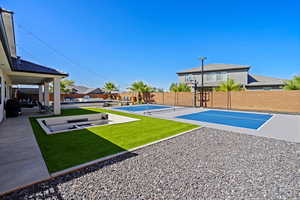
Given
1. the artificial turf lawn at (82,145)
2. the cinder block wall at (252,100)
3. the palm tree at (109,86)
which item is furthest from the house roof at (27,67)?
the palm tree at (109,86)

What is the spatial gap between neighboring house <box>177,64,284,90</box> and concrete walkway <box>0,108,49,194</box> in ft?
74.6

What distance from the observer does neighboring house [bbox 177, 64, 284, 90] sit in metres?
20.2

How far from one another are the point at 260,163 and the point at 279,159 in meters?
0.67

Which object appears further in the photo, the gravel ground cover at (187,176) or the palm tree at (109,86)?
the palm tree at (109,86)

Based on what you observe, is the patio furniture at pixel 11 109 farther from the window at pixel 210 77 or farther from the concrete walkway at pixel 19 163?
the window at pixel 210 77

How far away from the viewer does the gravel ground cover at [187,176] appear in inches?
83.8

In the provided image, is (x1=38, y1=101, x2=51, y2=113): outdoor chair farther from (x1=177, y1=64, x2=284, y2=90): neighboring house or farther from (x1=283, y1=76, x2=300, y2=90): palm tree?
(x1=283, y1=76, x2=300, y2=90): palm tree

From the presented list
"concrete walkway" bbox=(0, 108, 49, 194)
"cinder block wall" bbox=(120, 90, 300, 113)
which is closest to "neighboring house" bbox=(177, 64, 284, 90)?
"cinder block wall" bbox=(120, 90, 300, 113)

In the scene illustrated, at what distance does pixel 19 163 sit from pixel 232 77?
85.0 ft

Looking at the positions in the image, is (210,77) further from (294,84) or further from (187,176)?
(187,176)

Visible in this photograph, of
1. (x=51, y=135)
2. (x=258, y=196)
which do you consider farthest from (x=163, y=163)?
(x=51, y=135)

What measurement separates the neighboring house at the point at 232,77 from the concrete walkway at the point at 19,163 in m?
22.8

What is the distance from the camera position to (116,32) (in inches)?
659

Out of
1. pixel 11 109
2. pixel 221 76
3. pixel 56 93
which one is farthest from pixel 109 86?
pixel 11 109
